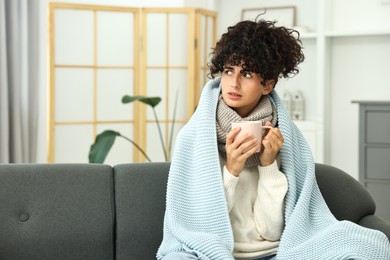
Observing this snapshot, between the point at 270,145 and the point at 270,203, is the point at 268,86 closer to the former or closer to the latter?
the point at 270,145

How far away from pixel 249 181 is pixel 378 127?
2390 millimetres

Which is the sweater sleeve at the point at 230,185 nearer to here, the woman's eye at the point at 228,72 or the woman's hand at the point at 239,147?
the woman's hand at the point at 239,147

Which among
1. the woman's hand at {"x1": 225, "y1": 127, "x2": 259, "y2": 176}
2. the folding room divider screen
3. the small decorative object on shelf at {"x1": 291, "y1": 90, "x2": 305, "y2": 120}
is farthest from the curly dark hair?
the small decorative object on shelf at {"x1": 291, "y1": 90, "x2": 305, "y2": 120}

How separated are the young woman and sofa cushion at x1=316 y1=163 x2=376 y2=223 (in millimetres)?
164

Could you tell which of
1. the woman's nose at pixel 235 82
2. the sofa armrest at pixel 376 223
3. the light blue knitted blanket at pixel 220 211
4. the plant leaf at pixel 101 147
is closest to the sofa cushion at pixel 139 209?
the light blue knitted blanket at pixel 220 211

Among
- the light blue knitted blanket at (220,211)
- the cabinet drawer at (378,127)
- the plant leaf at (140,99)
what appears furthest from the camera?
the plant leaf at (140,99)

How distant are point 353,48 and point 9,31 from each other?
95.7 inches

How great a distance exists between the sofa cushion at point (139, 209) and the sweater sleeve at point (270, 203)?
0.34 m

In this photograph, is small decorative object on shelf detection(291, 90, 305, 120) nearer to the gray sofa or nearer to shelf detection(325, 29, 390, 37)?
shelf detection(325, 29, 390, 37)

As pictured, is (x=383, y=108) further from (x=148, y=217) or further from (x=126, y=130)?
(x=148, y=217)

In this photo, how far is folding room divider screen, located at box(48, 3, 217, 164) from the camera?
516 centimetres

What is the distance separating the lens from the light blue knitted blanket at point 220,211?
210 cm

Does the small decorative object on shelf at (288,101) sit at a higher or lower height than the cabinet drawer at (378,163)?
higher

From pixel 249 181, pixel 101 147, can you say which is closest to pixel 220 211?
pixel 249 181
